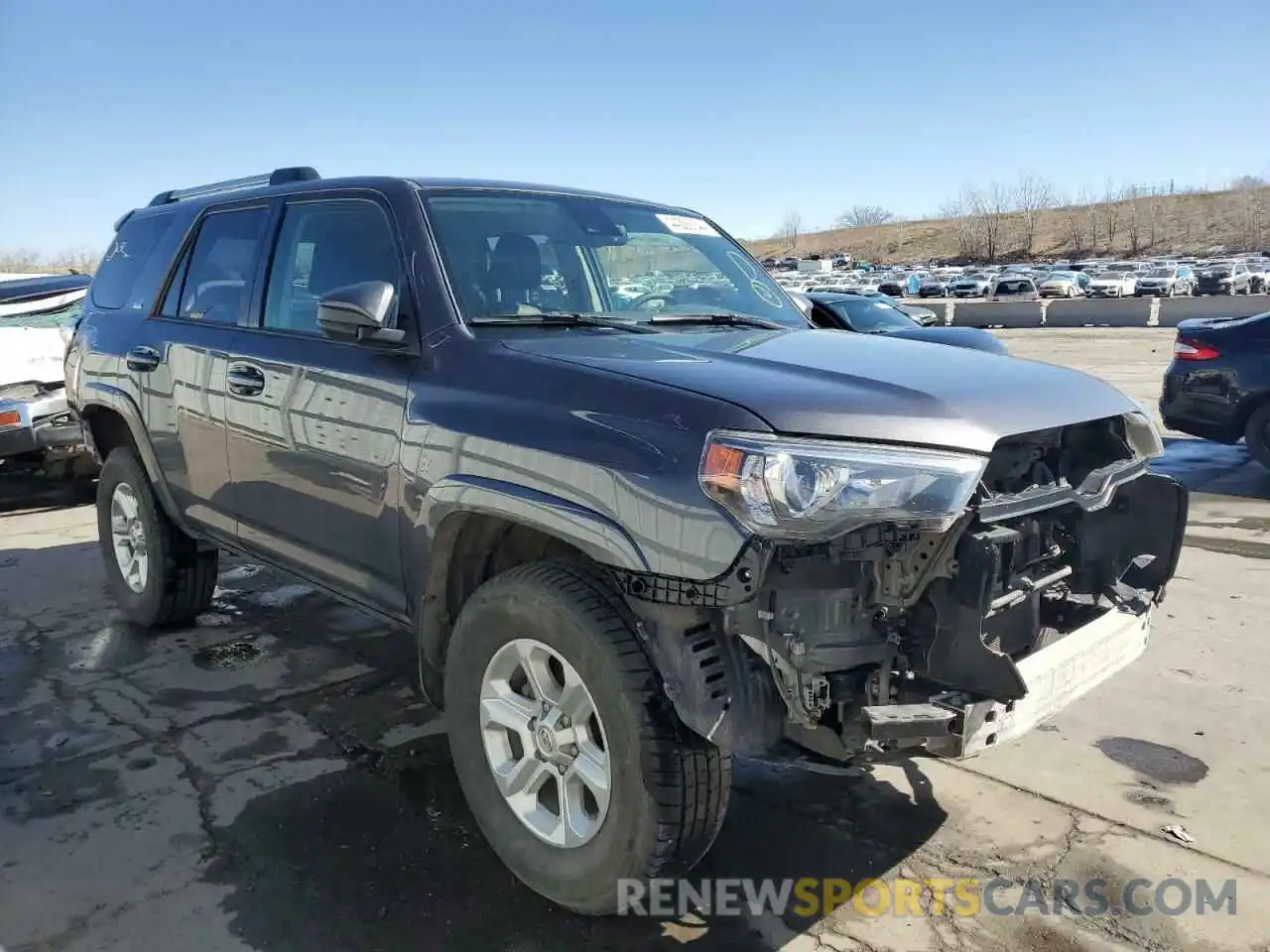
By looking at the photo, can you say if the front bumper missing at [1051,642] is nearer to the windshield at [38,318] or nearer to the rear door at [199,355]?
the rear door at [199,355]

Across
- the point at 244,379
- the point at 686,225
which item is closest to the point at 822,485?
the point at 686,225

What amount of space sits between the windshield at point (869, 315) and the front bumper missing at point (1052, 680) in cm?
878

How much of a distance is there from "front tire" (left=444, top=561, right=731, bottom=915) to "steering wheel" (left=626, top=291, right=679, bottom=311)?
48.0 inches

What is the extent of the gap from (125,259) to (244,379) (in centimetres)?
177

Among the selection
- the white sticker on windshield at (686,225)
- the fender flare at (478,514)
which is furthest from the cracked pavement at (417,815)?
the white sticker on windshield at (686,225)

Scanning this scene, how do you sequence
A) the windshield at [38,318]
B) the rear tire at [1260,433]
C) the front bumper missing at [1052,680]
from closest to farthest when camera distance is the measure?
the front bumper missing at [1052,680] → the rear tire at [1260,433] → the windshield at [38,318]

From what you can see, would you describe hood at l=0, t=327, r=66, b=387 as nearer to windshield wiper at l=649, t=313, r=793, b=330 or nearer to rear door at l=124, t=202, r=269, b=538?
rear door at l=124, t=202, r=269, b=538

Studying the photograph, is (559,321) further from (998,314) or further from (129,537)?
(998,314)

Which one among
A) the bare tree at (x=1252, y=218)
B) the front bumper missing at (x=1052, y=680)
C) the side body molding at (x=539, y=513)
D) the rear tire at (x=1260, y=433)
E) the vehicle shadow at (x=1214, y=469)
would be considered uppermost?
the bare tree at (x=1252, y=218)

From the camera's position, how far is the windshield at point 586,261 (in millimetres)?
3305

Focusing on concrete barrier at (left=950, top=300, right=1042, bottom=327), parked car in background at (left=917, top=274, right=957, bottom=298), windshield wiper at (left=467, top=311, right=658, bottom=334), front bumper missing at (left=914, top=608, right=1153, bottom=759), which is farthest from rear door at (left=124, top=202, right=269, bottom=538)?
parked car in background at (left=917, top=274, right=957, bottom=298)

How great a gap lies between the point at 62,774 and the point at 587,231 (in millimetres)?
2723

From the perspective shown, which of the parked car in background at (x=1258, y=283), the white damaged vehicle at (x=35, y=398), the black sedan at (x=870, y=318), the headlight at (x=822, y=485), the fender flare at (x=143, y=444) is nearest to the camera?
the headlight at (x=822, y=485)

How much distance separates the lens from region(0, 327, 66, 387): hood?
313 inches
